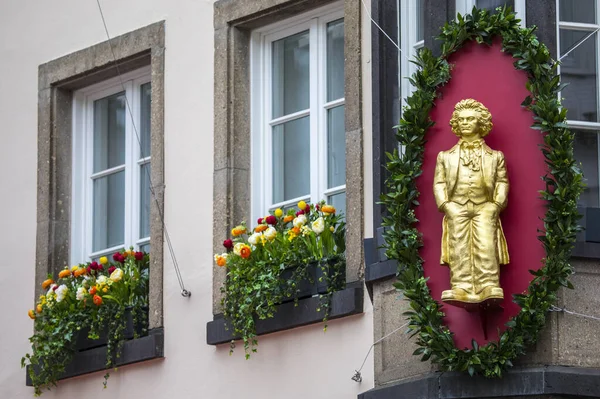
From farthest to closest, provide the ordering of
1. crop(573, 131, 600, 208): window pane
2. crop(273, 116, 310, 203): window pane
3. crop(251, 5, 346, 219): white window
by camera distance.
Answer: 1. crop(273, 116, 310, 203): window pane
2. crop(251, 5, 346, 219): white window
3. crop(573, 131, 600, 208): window pane

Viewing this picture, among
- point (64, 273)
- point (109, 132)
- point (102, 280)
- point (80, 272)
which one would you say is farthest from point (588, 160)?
point (109, 132)

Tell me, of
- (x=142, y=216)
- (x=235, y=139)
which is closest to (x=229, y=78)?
(x=235, y=139)

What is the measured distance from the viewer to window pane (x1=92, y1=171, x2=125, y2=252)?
1560 cm

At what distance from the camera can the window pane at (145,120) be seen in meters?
15.4

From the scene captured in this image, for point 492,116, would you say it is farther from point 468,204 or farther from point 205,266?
point 205,266

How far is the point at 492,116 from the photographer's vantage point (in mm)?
11836

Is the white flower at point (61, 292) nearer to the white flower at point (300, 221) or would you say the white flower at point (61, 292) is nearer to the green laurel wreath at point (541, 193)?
the white flower at point (300, 221)

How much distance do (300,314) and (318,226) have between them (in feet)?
1.83

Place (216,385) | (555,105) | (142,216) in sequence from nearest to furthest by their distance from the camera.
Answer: (555,105) → (216,385) → (142,216)

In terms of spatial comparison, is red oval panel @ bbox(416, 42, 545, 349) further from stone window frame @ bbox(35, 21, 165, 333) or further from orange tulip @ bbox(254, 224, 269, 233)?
stone window frame @ bbox(35, 21, 165, 333)

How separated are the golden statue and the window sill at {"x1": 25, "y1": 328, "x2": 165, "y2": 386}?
3.32 meters

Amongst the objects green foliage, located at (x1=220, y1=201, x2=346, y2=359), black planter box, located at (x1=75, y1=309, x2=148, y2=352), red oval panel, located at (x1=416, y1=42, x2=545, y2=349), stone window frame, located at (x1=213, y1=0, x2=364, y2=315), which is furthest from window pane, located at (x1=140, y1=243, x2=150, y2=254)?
red oval panel, located at (x1=416, y1=42, x2=545, y2=349)

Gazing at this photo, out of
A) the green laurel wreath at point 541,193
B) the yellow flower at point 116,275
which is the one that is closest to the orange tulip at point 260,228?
the yellow flower at point 116,275

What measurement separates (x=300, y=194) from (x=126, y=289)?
1.59 meters
